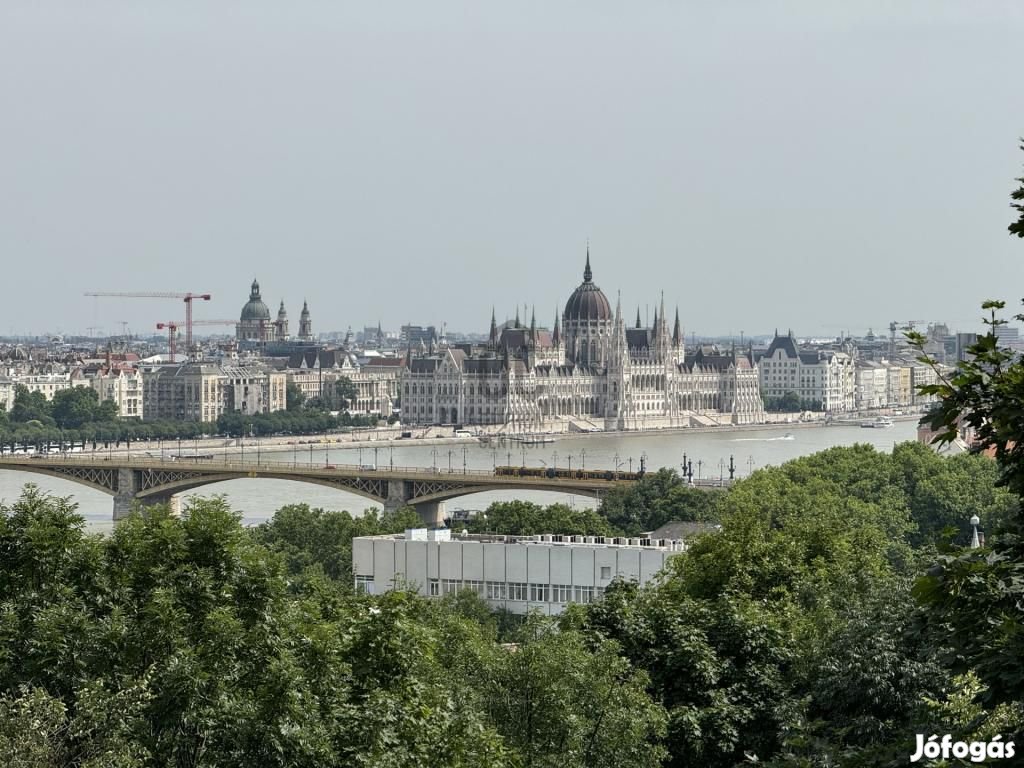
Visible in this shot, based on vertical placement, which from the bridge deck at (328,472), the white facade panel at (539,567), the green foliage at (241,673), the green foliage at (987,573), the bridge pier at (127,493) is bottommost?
the bridge pier at (127,493)

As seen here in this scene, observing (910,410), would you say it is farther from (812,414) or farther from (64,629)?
(64,629)

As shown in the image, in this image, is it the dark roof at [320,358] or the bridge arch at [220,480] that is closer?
the bridge arch at [220,480]

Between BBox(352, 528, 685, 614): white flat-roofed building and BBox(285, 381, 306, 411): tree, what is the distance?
99.7 meters

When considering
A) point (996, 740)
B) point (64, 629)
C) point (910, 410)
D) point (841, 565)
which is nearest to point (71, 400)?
point (910, 410)

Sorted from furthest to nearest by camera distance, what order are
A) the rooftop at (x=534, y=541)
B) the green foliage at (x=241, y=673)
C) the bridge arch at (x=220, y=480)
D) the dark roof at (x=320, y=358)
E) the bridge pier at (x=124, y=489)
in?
1. the dark roof at (x=320, y=358)
2. the bridge pier at (x=124, y=489)
3. the bridge arch at (x=220, y=480)
4. the rooftop at (x=534, y=541)
5. the green foliage at (x=241, y=673)

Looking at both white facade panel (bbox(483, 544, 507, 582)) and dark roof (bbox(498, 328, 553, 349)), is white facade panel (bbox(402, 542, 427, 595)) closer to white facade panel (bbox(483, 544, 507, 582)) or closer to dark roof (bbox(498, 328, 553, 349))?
white facade panel (bbox(483, 544, 507, 582))

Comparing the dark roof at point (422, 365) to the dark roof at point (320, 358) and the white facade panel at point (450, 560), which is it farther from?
A: the white facade panel at point (450, 560)

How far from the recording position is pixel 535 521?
1873 inches

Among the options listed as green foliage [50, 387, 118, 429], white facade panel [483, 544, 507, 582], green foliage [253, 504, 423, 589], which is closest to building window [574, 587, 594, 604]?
white facade panel [483, 544, 507, 582]

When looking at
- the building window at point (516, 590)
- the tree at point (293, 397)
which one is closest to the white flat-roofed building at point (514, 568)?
the building window at point (516, 590)

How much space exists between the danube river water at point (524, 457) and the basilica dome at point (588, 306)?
14.8m

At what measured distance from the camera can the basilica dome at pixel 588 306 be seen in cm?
14338

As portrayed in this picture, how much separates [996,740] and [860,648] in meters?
7.43

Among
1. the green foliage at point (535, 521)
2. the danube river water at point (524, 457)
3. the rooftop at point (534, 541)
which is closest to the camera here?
the rooftop at point (534, 541)
